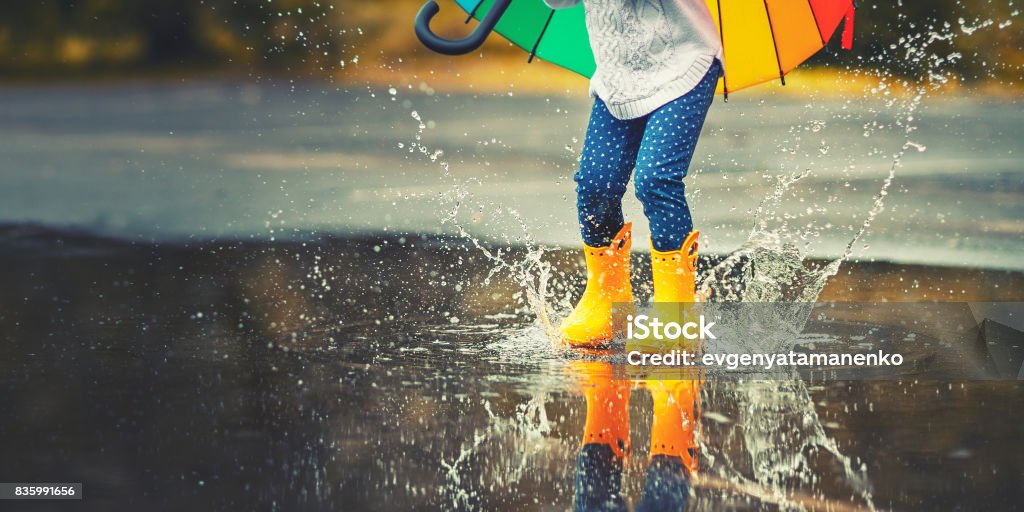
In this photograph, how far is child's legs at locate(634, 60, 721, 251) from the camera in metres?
3.50

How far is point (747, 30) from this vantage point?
156 inches

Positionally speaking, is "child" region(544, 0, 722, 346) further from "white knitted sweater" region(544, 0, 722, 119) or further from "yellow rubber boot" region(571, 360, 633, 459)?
"yellow rubber boot" region(571, 360, 633, 459)

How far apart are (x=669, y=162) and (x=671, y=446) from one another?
936 mm

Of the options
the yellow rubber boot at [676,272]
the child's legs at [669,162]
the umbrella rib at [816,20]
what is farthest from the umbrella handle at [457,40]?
the umbrella rib at [816,20]

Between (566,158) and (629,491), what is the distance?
529cm

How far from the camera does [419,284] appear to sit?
4891 mm

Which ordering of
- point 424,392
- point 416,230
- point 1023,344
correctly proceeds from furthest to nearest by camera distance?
point 416,230 → point 1023,344 → point 424,392

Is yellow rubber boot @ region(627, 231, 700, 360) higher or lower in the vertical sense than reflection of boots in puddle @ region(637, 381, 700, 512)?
higher

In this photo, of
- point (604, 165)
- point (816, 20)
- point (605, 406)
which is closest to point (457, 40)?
point (604, 165)

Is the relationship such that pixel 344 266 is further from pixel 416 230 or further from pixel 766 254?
pixel 766 254

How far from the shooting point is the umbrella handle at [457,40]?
122 inches

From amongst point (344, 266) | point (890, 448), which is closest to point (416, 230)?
point (344, 266)

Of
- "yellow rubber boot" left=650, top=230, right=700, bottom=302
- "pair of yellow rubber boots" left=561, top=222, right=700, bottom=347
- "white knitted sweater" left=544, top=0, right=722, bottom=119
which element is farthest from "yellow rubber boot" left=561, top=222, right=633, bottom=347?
"white knitted sweater" left=544, top=0, right=722, bottom=119

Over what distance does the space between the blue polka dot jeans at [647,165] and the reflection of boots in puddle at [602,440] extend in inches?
16.4
